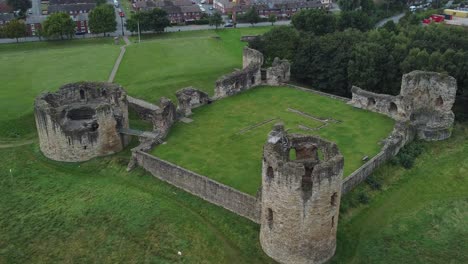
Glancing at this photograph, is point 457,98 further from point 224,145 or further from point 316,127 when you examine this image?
point 224,145

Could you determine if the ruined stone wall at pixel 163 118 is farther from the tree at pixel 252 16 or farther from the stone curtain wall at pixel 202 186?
the tree at pixel 252 16

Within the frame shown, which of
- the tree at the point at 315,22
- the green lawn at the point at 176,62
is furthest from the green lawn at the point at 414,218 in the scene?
the tree at the point at 315,22

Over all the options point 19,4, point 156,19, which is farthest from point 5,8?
point 156,19

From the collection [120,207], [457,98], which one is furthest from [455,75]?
[120,207]

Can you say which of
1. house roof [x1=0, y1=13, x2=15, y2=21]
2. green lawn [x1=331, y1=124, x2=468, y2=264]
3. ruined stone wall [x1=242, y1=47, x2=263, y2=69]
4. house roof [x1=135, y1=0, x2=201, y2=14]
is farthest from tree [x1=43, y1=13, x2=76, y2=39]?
green lawn [x1=331, y1=124, x2=468, y2=264]

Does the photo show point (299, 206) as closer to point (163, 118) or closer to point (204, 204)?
point (204, 204)
